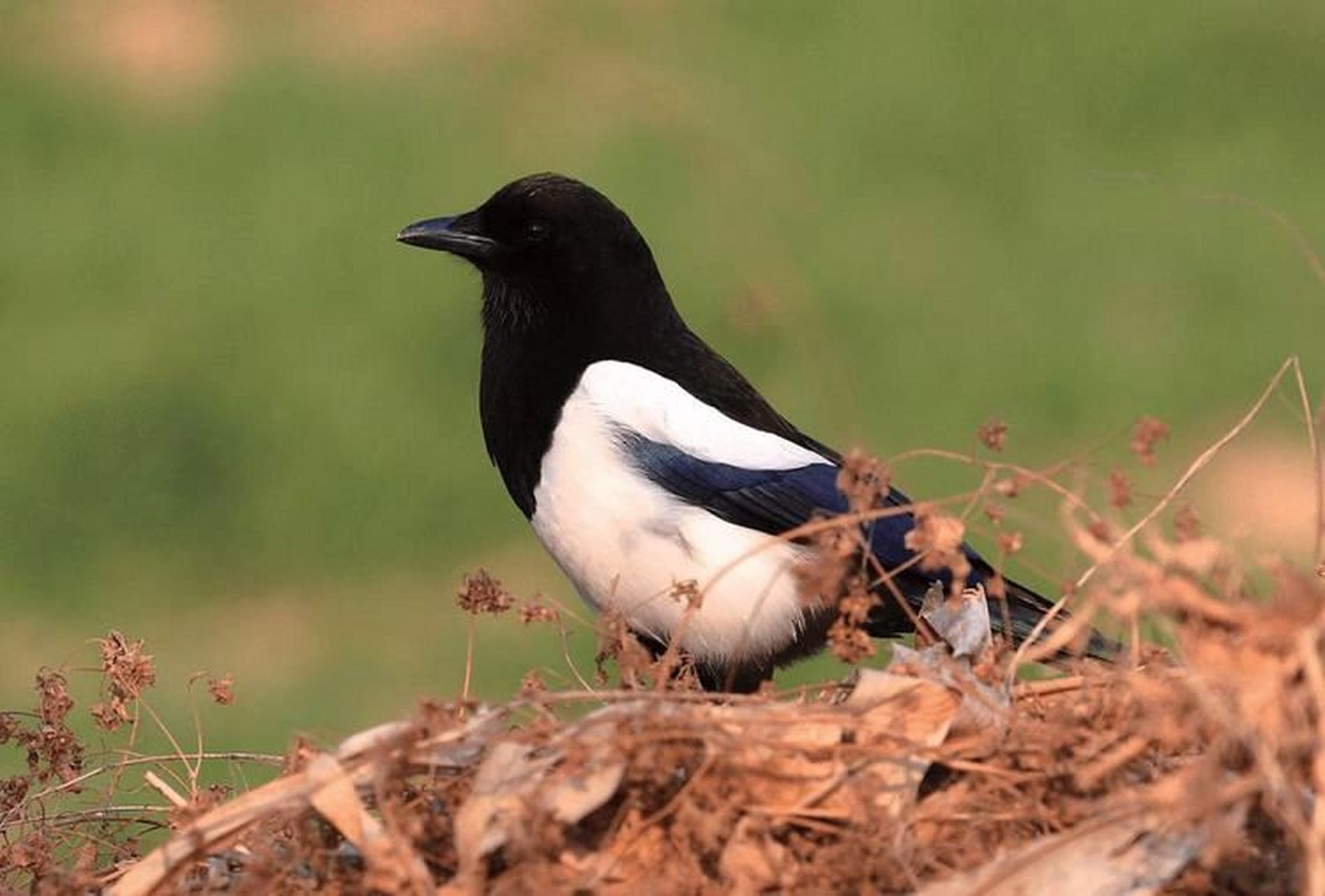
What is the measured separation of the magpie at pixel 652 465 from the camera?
4816mm

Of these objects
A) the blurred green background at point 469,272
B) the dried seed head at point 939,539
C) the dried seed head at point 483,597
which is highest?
the dried seed head at point 939,539

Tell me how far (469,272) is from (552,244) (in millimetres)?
4420

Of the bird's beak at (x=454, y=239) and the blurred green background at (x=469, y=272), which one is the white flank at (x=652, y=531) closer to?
the bird's beak at (x=454, y=239)

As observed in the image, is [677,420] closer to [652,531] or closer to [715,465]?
[715,465]

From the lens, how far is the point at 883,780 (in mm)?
2730

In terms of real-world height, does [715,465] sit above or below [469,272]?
above

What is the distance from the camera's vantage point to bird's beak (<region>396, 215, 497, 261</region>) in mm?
5316

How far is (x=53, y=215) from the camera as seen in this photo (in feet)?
39.0

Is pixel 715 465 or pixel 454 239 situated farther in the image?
pixel 454 239

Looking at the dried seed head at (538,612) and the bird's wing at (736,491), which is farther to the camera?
the bird's wing at (736,491)

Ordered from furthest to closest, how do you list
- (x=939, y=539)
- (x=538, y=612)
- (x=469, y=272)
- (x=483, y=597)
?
1. (x=469, y=272)
2. (x=483, y=597)
3. (x=538, y=612)
4. (x=939, y=539)

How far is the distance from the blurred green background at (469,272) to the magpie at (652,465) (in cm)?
288

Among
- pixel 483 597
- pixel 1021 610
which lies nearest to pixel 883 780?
pixel 483 597

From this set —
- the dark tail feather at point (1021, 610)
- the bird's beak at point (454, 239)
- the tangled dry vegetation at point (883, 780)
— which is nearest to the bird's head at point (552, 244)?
the bird's beak at point (454, 239)
